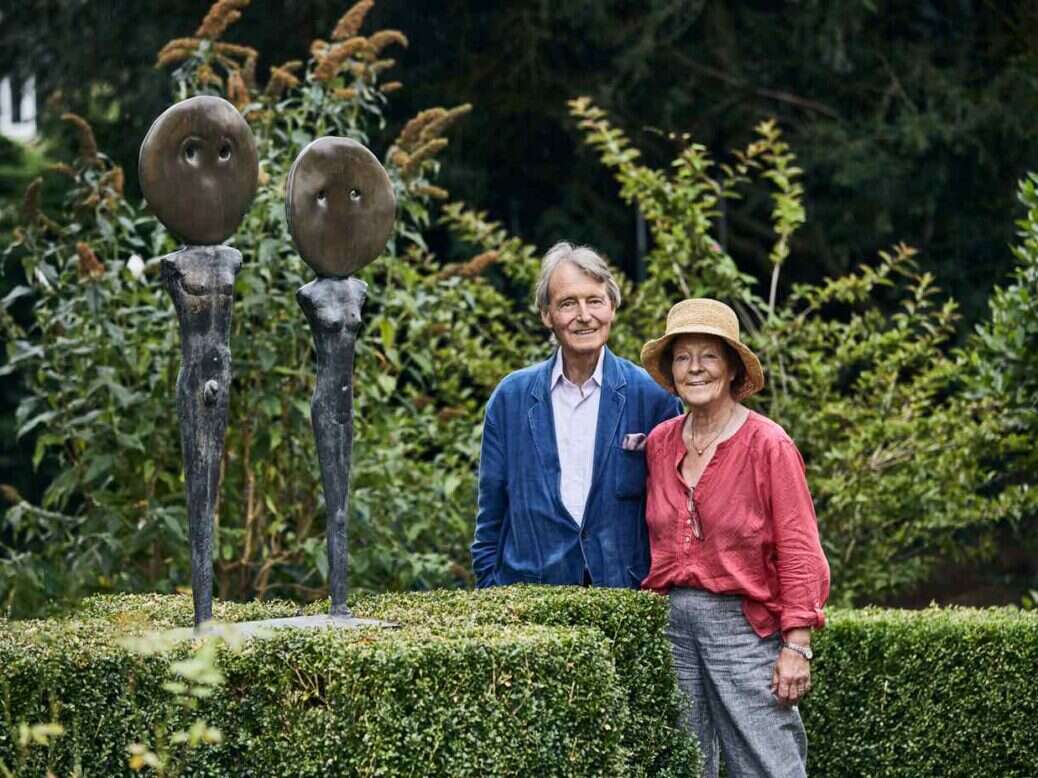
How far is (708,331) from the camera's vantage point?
4602mm

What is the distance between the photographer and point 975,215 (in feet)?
38.2

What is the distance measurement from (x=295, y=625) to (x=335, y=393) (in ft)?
2.26

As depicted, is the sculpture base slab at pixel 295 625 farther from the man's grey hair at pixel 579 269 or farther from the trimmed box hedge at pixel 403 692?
the man's grey hair at pixel 579 269

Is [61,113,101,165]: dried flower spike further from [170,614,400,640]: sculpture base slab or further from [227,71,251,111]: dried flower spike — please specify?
[170,614,400,640]: sculpture base slab

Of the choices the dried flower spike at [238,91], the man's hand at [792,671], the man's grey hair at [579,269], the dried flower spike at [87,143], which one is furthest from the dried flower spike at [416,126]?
the man's hand at [792,671]

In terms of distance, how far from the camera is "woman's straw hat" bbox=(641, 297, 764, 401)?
4613 mm

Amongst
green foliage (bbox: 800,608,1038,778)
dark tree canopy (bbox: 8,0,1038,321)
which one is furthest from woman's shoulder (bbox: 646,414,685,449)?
dark tree canopy (bbox: 8,0,1038,321)

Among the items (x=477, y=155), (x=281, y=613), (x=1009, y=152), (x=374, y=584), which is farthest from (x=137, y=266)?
(x=1009, y=152)

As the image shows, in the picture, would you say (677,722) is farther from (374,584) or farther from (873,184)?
(873,184)

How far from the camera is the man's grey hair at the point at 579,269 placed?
190 inches

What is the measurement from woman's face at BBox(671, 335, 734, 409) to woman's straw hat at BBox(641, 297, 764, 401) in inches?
1.2

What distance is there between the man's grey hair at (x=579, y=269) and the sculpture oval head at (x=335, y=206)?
1.91 feet

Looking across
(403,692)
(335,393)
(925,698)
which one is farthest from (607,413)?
(925,698)

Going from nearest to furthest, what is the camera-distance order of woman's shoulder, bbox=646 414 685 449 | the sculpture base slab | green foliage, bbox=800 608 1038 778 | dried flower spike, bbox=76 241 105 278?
the sculpture base slab
woman's shoulder, bbox=646 414 685 449
green foliage, bbox=800 608 1038 778
dried flower spike, bbox=76 241 105 278
